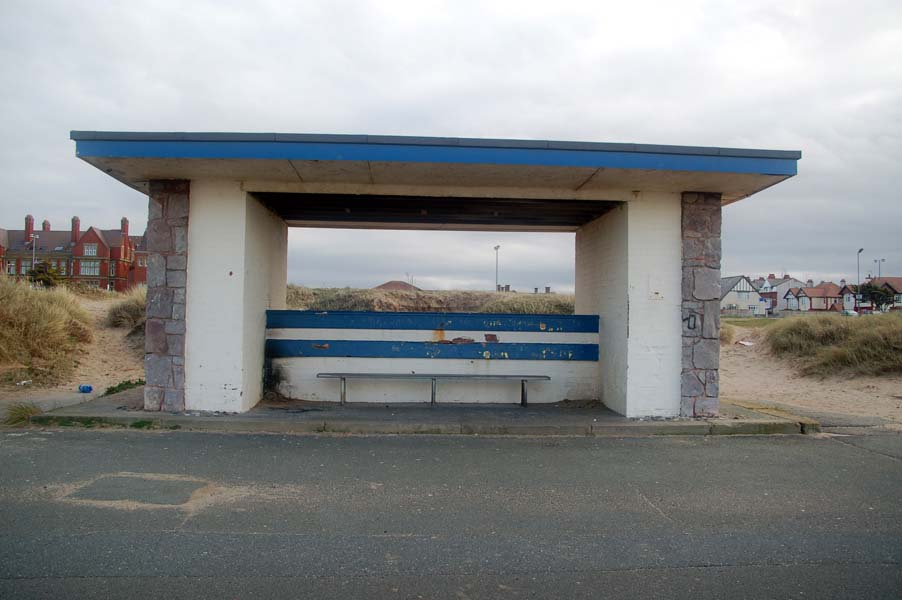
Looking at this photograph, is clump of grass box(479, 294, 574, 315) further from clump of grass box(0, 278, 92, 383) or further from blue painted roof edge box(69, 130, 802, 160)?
blue painted roof edge box(69, 130, 802, 160)

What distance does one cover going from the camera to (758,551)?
4.17 meters

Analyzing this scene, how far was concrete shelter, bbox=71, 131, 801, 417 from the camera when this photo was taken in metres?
7.68

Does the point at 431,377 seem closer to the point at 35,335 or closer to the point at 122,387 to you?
the point at 122,387

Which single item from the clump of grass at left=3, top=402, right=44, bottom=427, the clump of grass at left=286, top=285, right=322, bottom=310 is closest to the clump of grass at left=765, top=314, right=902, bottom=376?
the clump of grass at left=286, top=285, right=322, bottom=310

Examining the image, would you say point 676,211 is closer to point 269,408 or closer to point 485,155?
point 485,155

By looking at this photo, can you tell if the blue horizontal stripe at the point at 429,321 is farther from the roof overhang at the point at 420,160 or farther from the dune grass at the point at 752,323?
the dune grass at the point at 752,323

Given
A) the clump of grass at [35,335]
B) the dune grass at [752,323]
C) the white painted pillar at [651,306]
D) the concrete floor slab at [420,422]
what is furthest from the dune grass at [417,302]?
the concrete floor slab at [420,422]

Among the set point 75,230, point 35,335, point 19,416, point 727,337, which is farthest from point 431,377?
point 75,230

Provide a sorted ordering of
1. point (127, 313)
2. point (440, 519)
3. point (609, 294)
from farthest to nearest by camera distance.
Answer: point (127, 313)
point (609, 294)
point (440, 519)

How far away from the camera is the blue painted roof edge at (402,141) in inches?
295

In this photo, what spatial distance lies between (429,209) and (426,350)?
2501 millimetres

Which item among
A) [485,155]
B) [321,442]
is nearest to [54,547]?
[321,442]

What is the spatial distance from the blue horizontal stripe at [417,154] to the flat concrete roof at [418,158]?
0.04ft

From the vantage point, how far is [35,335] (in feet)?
41.7
